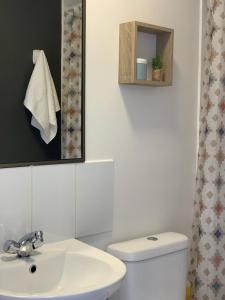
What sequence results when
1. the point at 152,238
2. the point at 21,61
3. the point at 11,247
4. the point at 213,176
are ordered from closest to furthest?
1. the point at 11,247
2. the point at 21,61
3. the point at 152,238
4. the point at 213,176

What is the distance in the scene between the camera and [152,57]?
1.96 metres

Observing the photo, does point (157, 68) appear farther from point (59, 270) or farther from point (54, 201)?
point (59, 270)

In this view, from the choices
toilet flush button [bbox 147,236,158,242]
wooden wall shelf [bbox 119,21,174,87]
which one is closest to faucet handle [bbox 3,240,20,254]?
toilet flush button [bbox 147,236,158,242]

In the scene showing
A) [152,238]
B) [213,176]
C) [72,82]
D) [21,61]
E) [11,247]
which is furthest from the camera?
[213,176]

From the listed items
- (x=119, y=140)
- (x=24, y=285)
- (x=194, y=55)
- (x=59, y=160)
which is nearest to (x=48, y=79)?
(x=59, y=160)

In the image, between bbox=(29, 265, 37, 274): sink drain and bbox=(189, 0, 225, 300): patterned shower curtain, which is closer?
bbox=(29, 265, 37, 274): sink drain

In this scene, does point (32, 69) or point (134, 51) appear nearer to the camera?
point (32, 69)

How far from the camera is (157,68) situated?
1.90m

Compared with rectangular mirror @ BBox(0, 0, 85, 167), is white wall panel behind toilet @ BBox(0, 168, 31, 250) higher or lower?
lower

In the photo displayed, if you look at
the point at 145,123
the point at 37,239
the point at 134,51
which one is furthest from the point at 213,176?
the point at 37,239

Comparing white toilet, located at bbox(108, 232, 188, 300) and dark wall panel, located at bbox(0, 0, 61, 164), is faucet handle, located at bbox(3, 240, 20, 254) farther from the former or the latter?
white toilet, located at bbox(108, 232, 188, 300)

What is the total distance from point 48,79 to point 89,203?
537mm

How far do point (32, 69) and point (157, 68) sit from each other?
0.61 meters

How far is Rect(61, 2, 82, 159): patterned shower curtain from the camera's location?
64.9 inches
